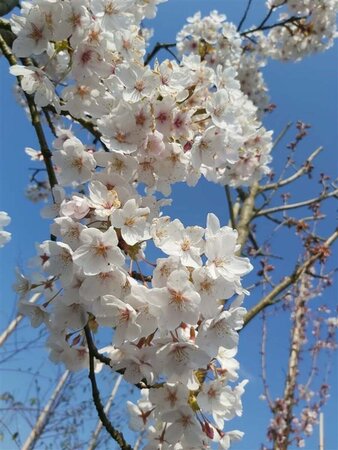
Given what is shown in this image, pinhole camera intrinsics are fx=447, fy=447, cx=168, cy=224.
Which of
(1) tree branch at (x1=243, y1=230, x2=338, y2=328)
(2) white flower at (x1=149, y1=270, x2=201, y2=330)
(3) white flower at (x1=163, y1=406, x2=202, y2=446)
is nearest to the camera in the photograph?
(2) white flower at (x1=149, y1=270, x2=201, y2=330)

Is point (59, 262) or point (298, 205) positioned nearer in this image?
point (59, 262)

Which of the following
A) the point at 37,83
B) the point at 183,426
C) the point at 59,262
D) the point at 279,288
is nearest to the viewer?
the point at 59,262

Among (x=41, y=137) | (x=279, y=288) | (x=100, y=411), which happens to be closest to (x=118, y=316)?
(x=100, y=411)

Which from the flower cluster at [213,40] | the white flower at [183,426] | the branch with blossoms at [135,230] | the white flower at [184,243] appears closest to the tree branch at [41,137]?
the branch with blossoms at [135,230]

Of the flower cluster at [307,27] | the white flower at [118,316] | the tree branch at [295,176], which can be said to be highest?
the flower cluster at [307,27]

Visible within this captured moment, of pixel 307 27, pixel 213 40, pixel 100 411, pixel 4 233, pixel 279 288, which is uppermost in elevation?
pixel 307 27

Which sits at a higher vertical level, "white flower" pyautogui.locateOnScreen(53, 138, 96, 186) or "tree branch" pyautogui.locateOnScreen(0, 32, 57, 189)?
"tree branch" pyautogui.locateOnScreen(0, 32, 57, 189)

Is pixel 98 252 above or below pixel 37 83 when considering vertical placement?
below

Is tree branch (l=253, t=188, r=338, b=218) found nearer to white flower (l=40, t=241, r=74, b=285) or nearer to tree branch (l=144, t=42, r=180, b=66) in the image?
tree branch (l=144, t=42, r=180, b=66)

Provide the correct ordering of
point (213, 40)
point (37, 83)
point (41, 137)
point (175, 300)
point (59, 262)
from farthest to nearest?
point (213, 40)
point (41, 137)
point (37, 83)
point (59, 262)
point (175, 300)

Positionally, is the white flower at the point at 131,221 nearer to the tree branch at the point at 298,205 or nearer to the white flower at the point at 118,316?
the white flower at the point at 118,316

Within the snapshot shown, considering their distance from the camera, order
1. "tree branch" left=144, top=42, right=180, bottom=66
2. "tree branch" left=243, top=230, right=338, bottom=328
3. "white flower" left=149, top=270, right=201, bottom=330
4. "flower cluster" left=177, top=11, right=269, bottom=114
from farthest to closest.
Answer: "flower cluster" left=177, top=11, right=269, bottom=114 < "tree branch" left=144, top=42, right=180, bottom=66 < "tree branch" left=243, top=230, right=338, bottom=328 < "white flower" left=149, top=270, right=201, bottom=330

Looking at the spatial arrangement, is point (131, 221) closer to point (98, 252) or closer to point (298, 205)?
point (98, 252)

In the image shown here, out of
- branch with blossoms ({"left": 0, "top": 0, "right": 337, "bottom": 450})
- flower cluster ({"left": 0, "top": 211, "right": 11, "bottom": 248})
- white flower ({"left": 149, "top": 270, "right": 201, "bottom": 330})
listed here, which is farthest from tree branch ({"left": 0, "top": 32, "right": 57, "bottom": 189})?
white flower ({"left": 149, "top": 270, "right": 201, "bottom": 330})
